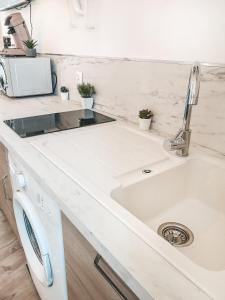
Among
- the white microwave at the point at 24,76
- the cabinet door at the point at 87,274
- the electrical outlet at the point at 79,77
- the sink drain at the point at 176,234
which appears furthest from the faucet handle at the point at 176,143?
the white microwave at the point at 24,76

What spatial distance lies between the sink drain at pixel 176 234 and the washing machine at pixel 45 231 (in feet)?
1.11

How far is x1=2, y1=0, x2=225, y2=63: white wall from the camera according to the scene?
0.89 metres

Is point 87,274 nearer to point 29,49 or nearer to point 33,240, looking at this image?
point 33,240

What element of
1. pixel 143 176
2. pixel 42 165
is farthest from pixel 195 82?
pixel 42 165

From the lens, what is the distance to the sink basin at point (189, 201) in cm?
75

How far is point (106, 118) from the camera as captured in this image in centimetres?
142

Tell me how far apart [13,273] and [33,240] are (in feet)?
1.62

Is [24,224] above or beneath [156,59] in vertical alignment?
beneath

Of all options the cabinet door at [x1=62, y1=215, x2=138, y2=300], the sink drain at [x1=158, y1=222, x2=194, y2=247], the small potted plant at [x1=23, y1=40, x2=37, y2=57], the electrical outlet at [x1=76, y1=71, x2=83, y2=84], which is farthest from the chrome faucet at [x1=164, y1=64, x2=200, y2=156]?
the small potted plant at [x1=23, y1=40, x2=37, y2=57]

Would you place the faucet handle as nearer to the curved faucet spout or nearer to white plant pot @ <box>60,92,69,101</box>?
the curved faucet spout

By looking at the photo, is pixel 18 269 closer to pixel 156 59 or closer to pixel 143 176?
pixel 143 176

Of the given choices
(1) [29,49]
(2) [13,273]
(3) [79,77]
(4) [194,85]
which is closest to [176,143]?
(4) [194,85]

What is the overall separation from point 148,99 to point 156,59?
19 centimetres

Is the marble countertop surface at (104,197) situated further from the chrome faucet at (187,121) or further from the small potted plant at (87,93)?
the small potted plant at (87,93)
